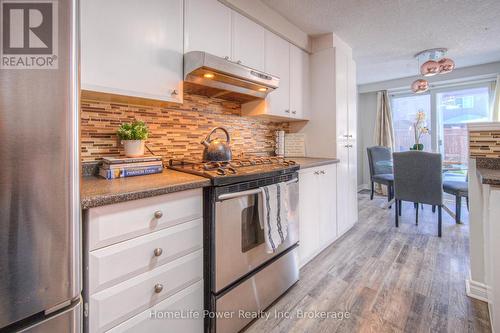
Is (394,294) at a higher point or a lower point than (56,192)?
lower

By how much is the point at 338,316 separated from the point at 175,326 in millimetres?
992

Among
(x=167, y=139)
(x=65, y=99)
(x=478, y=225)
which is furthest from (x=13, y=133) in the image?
(x=478, y=225)

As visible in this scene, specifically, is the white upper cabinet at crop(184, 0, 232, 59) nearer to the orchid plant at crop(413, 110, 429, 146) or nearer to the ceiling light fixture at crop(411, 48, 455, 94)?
the ceiling light fixture at crop(411, 48, 455, 94)

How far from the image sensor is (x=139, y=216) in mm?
964

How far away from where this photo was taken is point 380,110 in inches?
192

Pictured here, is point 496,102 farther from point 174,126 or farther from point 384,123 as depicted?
point 174,126

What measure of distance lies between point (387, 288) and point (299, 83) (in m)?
2.05

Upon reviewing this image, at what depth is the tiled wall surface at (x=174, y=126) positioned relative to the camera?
1385 millimetres

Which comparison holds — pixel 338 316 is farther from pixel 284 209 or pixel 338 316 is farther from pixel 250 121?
pixel 250 121

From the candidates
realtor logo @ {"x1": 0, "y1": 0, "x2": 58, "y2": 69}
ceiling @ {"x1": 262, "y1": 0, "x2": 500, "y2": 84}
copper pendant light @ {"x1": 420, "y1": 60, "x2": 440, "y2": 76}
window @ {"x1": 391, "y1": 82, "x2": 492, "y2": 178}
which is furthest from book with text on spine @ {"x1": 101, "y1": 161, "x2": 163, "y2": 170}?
window @ {"x1": 391, "y1": 82, "x2": 492, "y2": 178}

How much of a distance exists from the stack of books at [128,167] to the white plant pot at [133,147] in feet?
0.25

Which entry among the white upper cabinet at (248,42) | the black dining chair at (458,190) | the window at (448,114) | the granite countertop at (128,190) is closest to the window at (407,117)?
the window at (448,114)

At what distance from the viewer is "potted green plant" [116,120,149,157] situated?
54.3 inches

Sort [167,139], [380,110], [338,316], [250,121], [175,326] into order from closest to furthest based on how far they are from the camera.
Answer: [175,326] < [338,316] < [167,139] < [250,121] < [380,110]
